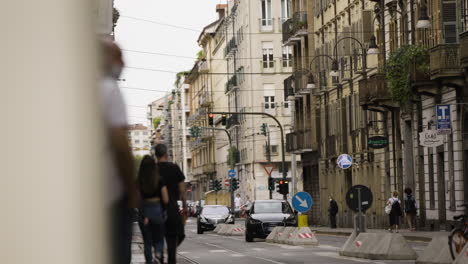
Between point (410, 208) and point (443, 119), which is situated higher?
point (443, 119)

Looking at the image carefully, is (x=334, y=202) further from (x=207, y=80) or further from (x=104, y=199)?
(x=207, y=80)

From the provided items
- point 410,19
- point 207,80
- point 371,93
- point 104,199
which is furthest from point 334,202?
point 207,80

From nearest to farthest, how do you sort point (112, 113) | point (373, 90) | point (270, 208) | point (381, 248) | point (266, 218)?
point (112, 113) < point (381, 248) < point (266, 218) < point (270, 208) < point (373, 90)

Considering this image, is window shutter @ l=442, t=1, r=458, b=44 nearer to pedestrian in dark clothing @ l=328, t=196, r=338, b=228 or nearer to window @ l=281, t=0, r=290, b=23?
pedestrian in dark clothing @ l=328, t=196, r=338, b=228

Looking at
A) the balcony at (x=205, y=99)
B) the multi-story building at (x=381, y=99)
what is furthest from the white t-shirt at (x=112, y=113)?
the balcony at (x=205, y=99)

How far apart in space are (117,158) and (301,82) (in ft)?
216

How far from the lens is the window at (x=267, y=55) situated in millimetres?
95875

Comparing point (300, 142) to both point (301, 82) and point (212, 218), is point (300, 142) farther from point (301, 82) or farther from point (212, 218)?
point (212, 218)

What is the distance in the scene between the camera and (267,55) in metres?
96.2

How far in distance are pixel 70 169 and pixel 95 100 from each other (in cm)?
15

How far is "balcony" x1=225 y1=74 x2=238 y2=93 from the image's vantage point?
105m

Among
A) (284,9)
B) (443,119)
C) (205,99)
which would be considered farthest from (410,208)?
(205,99)

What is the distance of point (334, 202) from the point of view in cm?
5756

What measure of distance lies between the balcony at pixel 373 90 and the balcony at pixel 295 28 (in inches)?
784
